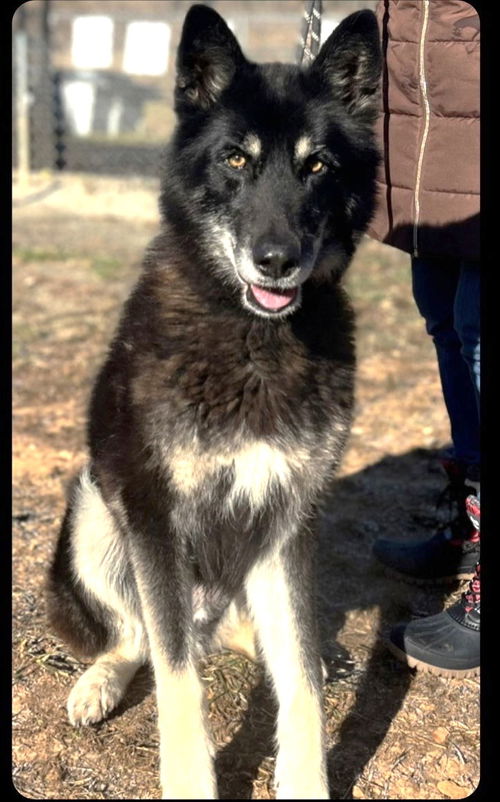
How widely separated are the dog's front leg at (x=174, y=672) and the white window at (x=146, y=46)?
35.0ft

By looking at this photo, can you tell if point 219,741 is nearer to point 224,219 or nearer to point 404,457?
point 224,219

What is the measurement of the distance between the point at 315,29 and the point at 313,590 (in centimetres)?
204

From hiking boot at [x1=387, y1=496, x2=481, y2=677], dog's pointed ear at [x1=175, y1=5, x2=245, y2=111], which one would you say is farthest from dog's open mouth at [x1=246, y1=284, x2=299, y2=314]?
hiking boot at [x1=387, y1=496, x2=481, y2=677]

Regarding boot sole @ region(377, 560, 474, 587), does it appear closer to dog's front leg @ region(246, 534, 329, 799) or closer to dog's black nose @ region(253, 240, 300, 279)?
dog's front leg @ region(246, 534, 329, 799)

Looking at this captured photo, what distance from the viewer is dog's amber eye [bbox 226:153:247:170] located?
260 cm

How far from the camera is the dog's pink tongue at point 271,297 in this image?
2590 mm

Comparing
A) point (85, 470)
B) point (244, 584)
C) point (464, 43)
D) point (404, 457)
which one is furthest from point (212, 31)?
point (404, 457)

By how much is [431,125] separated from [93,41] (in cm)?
1047

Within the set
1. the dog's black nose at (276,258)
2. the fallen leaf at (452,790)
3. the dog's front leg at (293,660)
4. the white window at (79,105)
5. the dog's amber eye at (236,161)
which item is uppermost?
the dog's amber eye at (236,161)

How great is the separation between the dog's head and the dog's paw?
1344 mm

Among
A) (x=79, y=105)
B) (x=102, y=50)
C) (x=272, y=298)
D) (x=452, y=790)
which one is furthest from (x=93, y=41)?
(x=452, y=790)

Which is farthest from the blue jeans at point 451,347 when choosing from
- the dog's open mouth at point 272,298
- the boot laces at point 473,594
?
the dog's open mouth at point 272,298

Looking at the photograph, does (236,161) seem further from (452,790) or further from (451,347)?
(452,790)

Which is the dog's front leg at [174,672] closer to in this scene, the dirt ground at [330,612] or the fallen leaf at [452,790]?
the dirt ground at [330,612]
